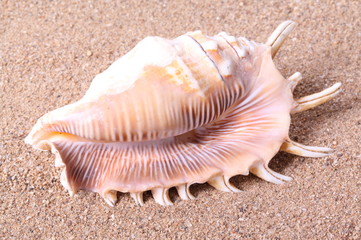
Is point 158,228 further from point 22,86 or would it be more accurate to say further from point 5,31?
point 5,31

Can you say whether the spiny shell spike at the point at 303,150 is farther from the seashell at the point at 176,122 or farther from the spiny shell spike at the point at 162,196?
the spiny shell spike at the point at 162,196

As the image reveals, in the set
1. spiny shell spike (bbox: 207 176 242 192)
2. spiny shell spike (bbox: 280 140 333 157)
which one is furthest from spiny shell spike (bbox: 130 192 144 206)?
spiny shell spike (bbox: 280 140 333 157)

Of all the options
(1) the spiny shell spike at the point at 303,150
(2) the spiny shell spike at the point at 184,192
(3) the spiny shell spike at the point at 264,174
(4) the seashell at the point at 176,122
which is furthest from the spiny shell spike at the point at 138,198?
(1) the spiny shell spike at the point at 303,150

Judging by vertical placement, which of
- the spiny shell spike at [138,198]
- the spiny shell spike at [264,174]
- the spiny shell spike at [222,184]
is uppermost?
the spiny shell spike at [264,174]

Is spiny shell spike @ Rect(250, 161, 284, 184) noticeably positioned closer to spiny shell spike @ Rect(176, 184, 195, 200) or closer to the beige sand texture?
the beige sand texture

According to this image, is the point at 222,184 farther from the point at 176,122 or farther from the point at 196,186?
the point at 176,122
